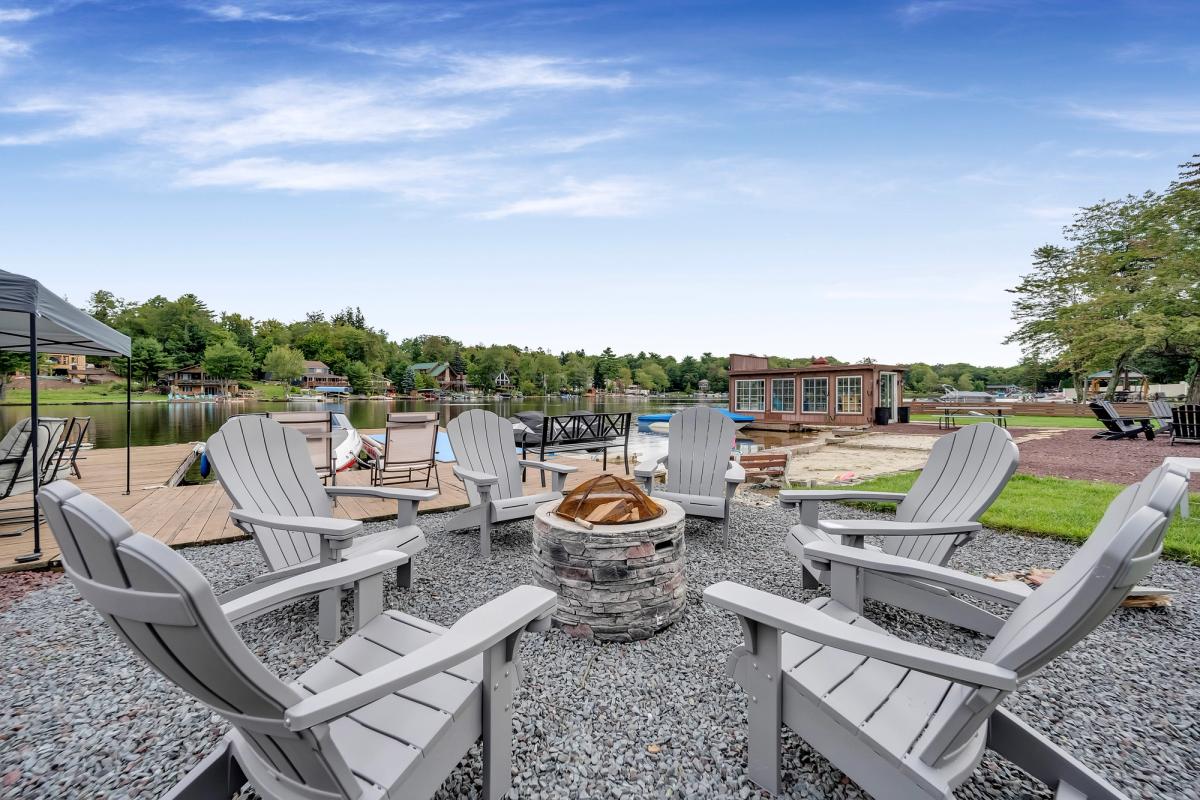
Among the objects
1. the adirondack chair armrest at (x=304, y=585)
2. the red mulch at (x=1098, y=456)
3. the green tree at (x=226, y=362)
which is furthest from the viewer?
the green tree at (x=226, y=362)

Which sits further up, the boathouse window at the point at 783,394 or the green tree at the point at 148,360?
the green tree at the point at 148,360

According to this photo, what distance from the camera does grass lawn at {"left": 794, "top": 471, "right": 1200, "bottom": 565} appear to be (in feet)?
12.8

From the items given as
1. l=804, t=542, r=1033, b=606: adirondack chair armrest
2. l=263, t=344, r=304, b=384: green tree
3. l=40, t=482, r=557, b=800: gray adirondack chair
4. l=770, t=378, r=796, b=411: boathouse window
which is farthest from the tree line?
l=263, t=344, r=304, b=384: green tree

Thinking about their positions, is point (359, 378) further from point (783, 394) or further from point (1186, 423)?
point (1186, 423)

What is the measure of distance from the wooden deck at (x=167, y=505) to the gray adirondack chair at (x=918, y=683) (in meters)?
3.96

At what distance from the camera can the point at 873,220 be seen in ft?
47.1

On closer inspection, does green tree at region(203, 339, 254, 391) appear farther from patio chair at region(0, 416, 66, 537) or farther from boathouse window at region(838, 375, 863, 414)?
boathouse window at region(838, 375, 863, 414)

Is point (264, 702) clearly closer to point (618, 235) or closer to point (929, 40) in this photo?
point (929, 40)

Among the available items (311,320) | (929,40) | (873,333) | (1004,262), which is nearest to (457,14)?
(929,40)

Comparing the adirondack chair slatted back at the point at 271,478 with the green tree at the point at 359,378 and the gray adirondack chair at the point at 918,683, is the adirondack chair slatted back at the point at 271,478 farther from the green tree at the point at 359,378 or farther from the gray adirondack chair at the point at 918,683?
the green tree at the point at 359,378

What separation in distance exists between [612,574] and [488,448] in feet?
7.01

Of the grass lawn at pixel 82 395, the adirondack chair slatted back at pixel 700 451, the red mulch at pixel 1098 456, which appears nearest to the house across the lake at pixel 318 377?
the grass lawn at pixel 82 395

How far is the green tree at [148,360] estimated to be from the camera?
48.8m

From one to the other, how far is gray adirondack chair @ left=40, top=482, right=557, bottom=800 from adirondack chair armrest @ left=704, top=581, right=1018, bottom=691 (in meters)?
0.58
